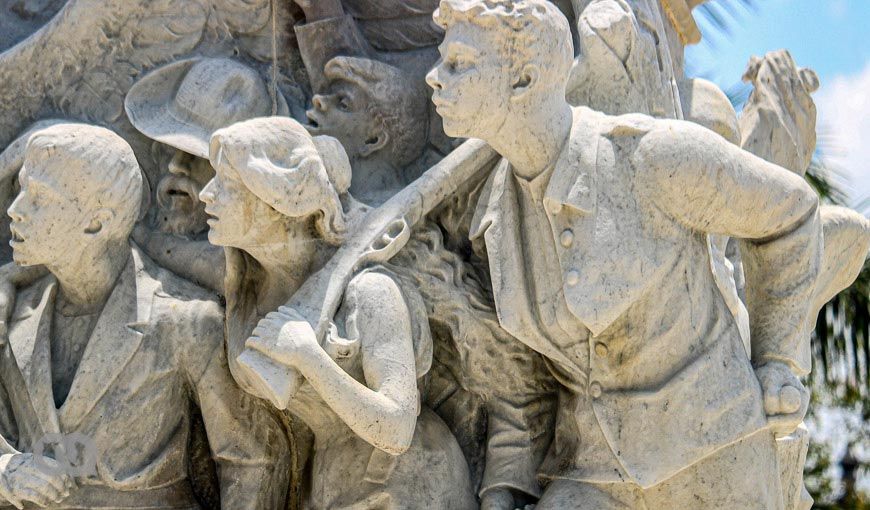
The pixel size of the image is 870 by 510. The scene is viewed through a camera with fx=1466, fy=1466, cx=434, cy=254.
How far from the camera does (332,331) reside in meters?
4.70

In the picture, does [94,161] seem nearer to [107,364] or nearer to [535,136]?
[107,364]

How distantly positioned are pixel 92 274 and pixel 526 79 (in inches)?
66.6

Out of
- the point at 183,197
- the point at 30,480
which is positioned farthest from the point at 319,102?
the point at 30,480

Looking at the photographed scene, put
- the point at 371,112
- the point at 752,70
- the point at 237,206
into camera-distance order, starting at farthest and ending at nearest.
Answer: the point at 752,70 → the point at 371,112 → the point at 237,206

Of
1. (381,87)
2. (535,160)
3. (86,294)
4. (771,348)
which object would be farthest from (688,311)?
(86,294)

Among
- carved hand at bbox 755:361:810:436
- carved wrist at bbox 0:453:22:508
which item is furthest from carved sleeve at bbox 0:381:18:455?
carved hand at bbox 755:361:810:436

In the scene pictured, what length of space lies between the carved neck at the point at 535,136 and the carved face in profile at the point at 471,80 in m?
0.08

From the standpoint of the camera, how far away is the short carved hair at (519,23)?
4.52 m

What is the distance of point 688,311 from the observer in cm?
466

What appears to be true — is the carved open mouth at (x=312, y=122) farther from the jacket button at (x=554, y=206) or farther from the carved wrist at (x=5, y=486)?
the carved wrist at (x=5, y=486)

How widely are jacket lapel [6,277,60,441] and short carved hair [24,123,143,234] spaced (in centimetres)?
43

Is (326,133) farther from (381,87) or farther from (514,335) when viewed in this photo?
(514,335)

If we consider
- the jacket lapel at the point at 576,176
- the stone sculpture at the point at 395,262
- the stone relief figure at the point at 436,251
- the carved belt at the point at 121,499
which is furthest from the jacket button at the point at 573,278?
the carved belt at the point at 121,499

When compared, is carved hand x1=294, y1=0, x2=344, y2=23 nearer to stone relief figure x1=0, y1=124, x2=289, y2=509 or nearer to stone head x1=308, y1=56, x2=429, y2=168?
stone head x1=308, y1=56, x2=429, y2=168
